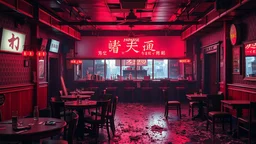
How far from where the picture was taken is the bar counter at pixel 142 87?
1300 cm

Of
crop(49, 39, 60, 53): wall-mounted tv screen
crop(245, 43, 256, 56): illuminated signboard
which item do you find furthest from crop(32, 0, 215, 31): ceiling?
crop(245, 43, 256, 56): illuminated signboard

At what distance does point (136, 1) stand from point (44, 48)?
194 inches

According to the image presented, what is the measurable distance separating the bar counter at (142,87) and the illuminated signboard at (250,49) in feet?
19.4

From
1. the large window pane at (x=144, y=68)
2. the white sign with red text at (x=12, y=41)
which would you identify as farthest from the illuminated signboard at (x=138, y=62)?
the white sign with red text at (x=12, y=41)

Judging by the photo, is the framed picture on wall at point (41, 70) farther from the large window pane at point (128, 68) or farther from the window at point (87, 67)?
the large window pane at point (128, 68)

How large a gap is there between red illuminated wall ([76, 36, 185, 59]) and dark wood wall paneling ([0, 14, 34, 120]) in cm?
518

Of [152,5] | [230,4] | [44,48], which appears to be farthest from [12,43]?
[230,4]

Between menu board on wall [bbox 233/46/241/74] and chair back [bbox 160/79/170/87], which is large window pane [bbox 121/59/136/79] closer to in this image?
chair back [bbox 160/79/170/87]

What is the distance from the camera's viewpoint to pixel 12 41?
23.5ft

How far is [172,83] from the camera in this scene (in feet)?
43.4

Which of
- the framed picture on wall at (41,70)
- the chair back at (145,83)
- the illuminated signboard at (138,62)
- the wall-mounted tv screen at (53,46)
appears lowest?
the chair back at (145,83)

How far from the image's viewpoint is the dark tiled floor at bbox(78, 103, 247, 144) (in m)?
5.66

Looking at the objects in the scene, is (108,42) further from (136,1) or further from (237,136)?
(237,136)

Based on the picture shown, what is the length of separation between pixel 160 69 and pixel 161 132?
8.45 metres
